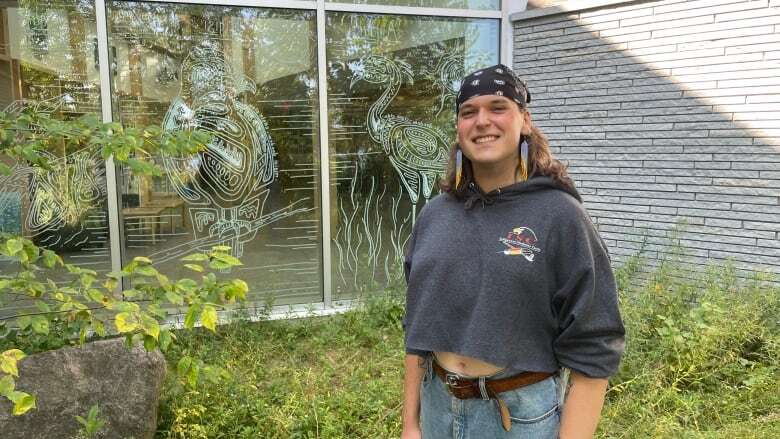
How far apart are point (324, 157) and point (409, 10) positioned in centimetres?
161

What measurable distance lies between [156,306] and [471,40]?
180 inches

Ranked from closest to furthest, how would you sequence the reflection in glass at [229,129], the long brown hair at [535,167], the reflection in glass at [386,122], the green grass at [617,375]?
the long brown hair at [535,167] → the green grass at [617,375] → the reflection in glass at [229,129] → the reflection in glass at [386,122]

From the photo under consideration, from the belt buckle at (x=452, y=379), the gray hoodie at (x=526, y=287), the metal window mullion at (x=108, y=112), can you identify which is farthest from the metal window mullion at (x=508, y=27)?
the belt buckle at (x=452, y=379)

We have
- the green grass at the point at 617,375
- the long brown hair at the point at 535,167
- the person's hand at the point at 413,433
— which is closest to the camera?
the long brown hair at the point at 535,167

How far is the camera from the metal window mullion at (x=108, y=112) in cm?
461

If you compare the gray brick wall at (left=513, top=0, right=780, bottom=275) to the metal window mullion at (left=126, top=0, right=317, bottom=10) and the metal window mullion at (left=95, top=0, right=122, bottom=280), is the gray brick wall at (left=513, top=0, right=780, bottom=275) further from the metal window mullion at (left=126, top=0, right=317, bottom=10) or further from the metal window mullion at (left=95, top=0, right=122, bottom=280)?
the metal window mullion at (left=95, top=0, right=122, bottom=280)

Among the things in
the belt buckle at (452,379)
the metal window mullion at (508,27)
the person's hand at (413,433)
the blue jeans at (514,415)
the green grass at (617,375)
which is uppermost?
the metal window mullion at (508,27)

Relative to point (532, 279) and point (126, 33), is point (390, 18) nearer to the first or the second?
point (126, 33)

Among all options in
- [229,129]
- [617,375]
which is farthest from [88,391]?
[617,375]

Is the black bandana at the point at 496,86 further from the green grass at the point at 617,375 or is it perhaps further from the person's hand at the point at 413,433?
the green grass at the point at 617,375

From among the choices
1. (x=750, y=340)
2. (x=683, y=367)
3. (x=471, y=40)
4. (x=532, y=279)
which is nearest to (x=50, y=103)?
(x=471, y=40)

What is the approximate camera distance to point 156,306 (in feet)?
6.54

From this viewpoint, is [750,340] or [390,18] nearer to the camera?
[750,340]

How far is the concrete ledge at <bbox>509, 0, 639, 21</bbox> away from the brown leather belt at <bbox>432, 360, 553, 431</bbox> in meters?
4.57
